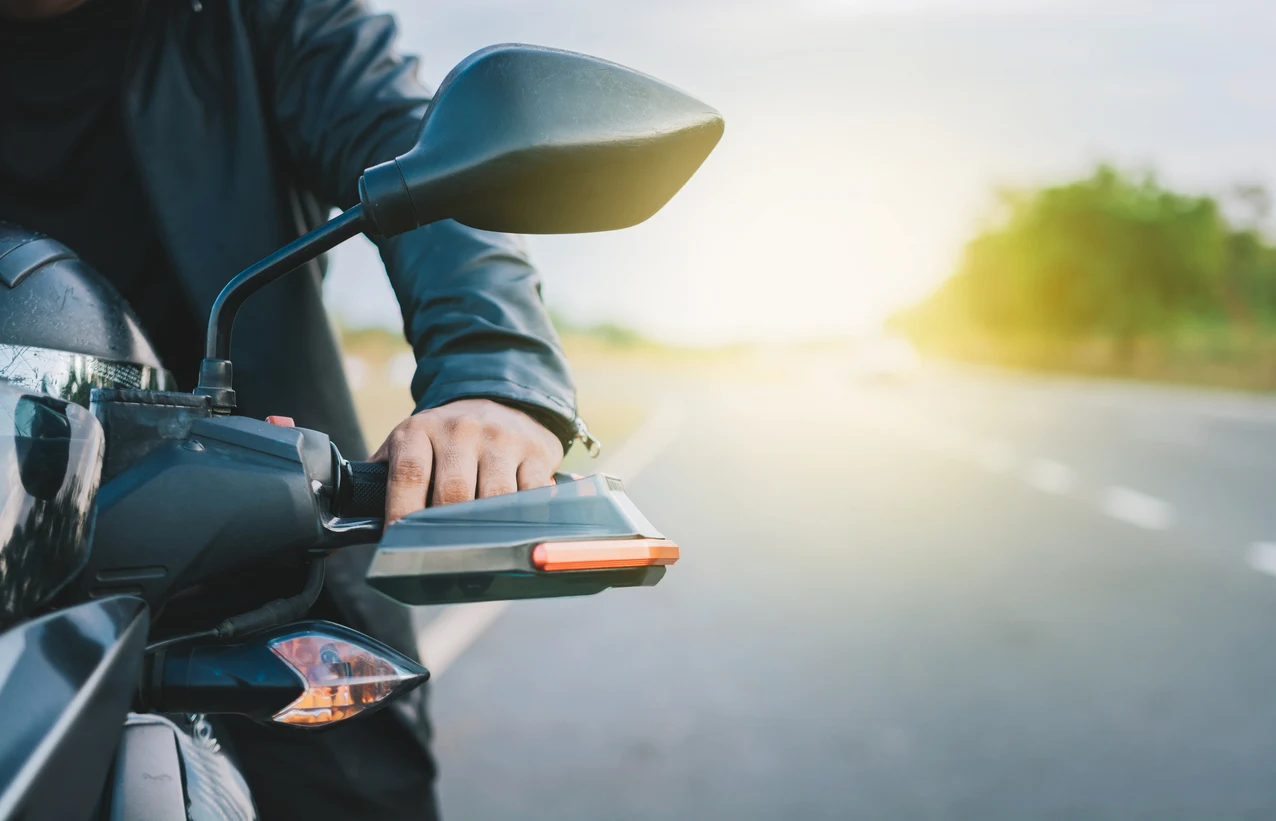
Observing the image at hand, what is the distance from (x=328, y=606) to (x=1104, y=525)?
364 inches

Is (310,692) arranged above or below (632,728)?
above

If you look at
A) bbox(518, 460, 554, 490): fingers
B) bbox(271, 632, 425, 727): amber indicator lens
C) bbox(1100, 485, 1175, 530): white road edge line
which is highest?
bbox(518, 460, 554, 490): fingers

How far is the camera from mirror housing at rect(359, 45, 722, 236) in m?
0.94

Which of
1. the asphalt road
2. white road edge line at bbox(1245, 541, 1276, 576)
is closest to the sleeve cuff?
the asphalt road

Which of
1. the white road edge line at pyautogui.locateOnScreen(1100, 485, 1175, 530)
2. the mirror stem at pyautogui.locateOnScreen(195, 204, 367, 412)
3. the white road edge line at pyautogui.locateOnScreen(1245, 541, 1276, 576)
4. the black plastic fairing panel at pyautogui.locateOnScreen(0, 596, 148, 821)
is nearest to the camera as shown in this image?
the black plastic fairing panel at pyautogui.locateOnScreen(0, 596, 148, 821)

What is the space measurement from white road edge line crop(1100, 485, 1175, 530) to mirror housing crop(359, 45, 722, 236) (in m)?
9.64

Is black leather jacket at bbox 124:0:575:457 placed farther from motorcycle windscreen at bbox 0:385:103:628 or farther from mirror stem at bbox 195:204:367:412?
motorcycle windscreen at bbox 0:385:103:628

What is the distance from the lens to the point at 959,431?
785 inches

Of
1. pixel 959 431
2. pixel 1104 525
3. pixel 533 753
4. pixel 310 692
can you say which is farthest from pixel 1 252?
pixel 959 431

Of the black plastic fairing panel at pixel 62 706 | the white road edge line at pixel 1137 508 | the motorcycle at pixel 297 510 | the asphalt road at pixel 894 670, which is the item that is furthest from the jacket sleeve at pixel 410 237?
the white road edge line at pixel 1137 508

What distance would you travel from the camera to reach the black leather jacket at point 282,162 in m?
1.37

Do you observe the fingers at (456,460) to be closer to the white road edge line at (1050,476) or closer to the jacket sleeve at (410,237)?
the jacket sleeve at (410,237)

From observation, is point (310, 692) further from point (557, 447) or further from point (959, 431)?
point (959, 431)

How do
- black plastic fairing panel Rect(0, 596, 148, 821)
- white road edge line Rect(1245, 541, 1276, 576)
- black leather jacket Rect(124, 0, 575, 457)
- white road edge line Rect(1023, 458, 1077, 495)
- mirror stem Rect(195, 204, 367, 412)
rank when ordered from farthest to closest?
white road edge line Rect(1023, 458, 1077, 495)
white road edge line Rect(1245, 541, 1276, 576)
black leather jacket Rect(124, 0, 575, 457)
mirror stem Rect(195, 204, 367, 412)
black plastic fairing panel Rect(0, 596, 148, 821)
